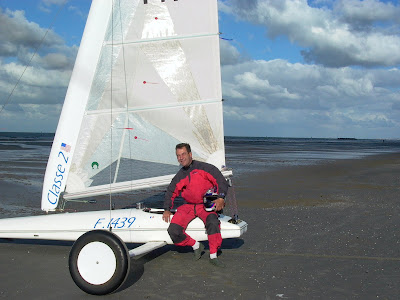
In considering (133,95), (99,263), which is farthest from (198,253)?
(133,95)

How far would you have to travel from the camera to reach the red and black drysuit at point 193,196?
4.81m

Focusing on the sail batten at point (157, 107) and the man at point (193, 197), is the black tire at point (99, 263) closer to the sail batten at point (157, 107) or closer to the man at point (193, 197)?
the man at point (193, 197)

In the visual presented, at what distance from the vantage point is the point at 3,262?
4844 millimetres

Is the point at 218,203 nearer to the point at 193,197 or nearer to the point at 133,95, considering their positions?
the point at 193,197

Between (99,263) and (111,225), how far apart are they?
1.31 m

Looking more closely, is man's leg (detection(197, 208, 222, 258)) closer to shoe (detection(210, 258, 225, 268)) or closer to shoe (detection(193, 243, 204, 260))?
shoe (detection(210, 258, 225, 268))

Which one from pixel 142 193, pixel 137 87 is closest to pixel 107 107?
pixel 137 87

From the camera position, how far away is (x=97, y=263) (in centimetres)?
390

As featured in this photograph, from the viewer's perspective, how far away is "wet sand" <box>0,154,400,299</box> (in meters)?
3.91

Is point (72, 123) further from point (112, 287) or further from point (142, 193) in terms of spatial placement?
point (142, 193)

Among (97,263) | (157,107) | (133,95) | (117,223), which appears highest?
(133,95)

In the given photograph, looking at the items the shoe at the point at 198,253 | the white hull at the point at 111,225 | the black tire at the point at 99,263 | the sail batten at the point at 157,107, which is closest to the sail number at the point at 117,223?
the white hull at the point at 111,225

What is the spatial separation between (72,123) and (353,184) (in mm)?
8703

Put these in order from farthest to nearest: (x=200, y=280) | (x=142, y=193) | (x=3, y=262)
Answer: (x=142, y=193)
(x=3, y=262)
(x=200, y=280)
